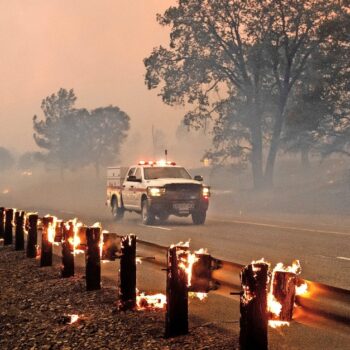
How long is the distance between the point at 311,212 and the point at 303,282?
1008 inches

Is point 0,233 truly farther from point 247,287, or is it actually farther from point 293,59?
point 293,59

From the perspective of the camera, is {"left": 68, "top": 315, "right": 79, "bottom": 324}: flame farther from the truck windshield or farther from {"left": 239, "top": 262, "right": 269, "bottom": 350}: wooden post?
the truck windshield

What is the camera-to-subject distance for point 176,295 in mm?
5500

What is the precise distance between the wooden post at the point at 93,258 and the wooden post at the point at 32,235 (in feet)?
10.6

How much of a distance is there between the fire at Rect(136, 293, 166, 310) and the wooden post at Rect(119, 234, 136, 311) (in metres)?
0.16

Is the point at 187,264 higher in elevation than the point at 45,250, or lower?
higher

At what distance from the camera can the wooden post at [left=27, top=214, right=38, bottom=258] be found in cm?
1080

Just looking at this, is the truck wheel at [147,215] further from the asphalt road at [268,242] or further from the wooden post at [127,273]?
the wooden post at [127,273]

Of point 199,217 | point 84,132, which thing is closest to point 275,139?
point 199,217

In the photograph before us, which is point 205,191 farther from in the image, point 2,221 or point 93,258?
point 93,258

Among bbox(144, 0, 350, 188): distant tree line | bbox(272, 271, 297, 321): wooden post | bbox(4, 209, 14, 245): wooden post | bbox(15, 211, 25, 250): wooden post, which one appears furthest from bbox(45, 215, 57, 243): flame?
bbox(144, 0, 350, 188): distant tree line

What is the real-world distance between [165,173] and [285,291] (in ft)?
52.8

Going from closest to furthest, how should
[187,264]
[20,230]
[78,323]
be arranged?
[187,264], [78,323], [20,230]

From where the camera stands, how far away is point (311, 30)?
117 ft
